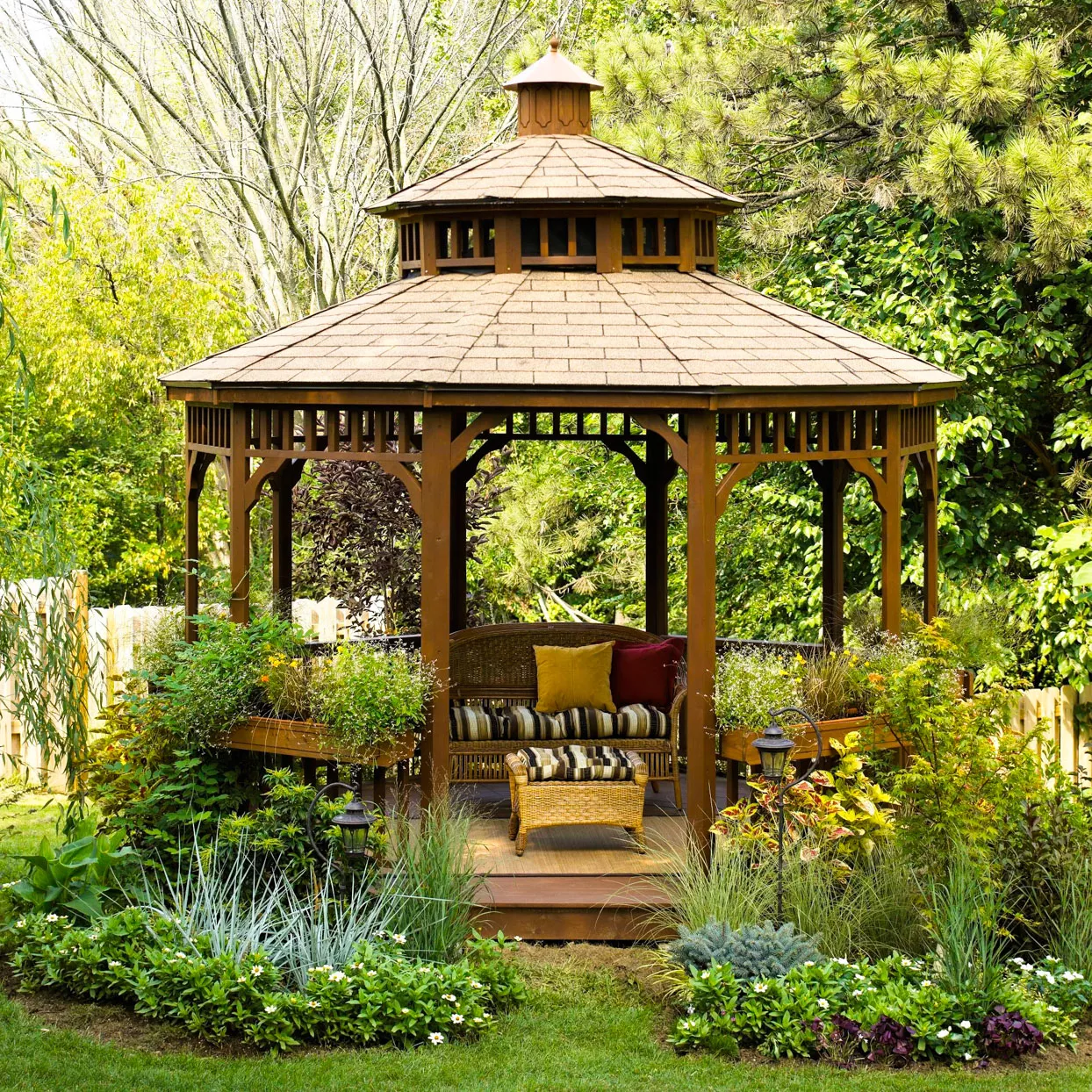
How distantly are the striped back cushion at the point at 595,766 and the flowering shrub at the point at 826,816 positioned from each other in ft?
2.20

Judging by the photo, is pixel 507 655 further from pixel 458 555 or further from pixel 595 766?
pixel 595 766

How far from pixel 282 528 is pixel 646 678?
2510mm

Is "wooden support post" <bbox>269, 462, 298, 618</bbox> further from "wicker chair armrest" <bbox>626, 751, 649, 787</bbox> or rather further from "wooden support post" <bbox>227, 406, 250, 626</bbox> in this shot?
"wicker chair armrest" <bbox>626, 751, 649, 787</bbox>

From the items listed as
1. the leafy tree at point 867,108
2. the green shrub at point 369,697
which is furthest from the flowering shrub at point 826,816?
the leafy tree at point 867,108

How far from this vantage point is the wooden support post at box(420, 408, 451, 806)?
7309 mm

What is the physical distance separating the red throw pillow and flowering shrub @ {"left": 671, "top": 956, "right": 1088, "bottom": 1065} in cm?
303

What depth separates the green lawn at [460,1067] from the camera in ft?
18.1

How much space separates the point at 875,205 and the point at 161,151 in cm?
768

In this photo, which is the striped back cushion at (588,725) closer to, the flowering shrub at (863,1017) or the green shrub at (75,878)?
the flowering shrub at (863,1017)

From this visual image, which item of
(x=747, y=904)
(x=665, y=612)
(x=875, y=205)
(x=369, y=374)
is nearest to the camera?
(x=747, y=904)

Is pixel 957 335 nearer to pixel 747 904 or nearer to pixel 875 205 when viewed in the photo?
pixel 875 205

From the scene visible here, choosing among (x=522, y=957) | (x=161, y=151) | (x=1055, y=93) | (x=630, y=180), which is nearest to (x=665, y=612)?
(x=630, y=180)

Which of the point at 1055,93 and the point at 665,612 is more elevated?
the point at 1055,93

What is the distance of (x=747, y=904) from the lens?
6523 millimetres
